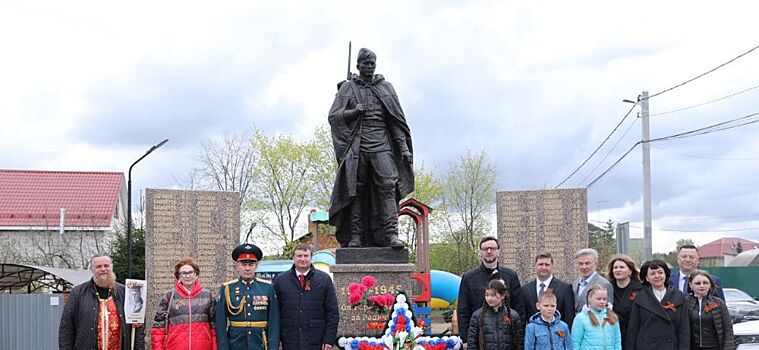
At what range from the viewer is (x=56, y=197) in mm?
33656

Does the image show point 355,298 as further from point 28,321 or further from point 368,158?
point 28,321

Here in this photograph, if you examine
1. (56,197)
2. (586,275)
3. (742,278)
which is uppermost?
(56,197)

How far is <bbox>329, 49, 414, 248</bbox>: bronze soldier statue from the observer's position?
29.0 feet

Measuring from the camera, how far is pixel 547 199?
13656mm

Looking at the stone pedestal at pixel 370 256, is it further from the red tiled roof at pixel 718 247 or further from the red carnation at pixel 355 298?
the red tiled roof at pixel 718 247

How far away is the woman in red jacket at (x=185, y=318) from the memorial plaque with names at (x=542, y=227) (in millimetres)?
7852

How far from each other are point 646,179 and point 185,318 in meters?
14.7

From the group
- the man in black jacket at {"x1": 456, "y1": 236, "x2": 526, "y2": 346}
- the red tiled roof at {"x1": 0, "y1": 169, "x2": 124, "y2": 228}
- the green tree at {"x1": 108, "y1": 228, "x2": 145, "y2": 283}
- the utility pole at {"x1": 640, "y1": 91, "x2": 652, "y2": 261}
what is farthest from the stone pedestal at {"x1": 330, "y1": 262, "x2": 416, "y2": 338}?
the red tiled roof at {"x1": 0, "y1": 169, "x2": 124, "y2": 228}

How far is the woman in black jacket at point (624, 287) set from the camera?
6719 millimetres

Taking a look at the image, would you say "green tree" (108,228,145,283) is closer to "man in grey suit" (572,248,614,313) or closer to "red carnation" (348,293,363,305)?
"red carnation" (348,293,363,305)

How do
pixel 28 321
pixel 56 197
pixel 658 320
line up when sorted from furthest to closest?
pixel 56 197 → pixel 28 321 → pixel 658 320

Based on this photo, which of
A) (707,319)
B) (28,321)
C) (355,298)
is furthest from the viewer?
(28,321)

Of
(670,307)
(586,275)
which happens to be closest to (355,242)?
(586,275)

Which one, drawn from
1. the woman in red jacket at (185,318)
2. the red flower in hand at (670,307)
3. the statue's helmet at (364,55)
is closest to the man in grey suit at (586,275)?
the red flower in hand at (670,307)
